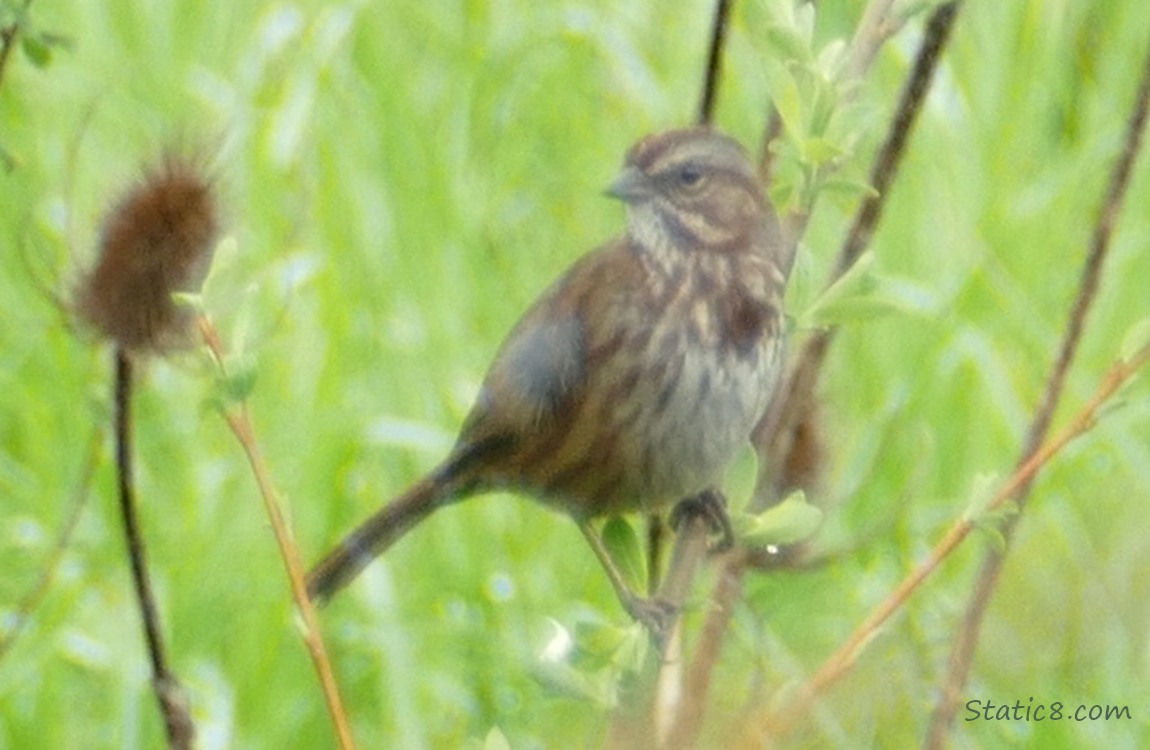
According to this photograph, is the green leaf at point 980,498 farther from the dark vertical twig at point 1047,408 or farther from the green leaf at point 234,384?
the green leaf at point 234,384

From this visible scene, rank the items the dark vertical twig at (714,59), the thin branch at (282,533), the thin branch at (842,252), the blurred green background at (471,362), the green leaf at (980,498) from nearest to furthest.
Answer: the thin branch at (282,533)
the green leaf at (980,498)
the thin branch at (842,252)
the dark vertical twig at (714,59)
the blurred green background at (471,362)

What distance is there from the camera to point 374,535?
101 inches

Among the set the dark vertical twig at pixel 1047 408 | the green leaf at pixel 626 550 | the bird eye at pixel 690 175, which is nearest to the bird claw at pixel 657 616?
the green leaf at pixel 626 550

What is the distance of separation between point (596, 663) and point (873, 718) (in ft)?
3.29

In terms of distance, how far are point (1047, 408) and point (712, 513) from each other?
365 mm

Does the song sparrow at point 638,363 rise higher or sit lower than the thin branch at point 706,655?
higher

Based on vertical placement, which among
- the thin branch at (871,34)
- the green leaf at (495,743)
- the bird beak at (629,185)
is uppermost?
the bird beak at (629,185)

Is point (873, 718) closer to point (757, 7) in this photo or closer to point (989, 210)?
point (757, 7)

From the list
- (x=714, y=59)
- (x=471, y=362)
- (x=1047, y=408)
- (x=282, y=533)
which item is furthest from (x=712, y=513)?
(x=471, y=362)

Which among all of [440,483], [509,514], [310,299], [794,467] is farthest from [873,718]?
[310,299]

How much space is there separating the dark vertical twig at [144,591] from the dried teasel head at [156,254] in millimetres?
48

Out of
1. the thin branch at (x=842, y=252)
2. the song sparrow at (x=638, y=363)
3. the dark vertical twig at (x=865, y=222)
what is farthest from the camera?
the song sparrow at (x=638, y=363)

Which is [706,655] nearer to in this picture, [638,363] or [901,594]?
[901,594]

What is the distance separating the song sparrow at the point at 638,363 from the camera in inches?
98.3
